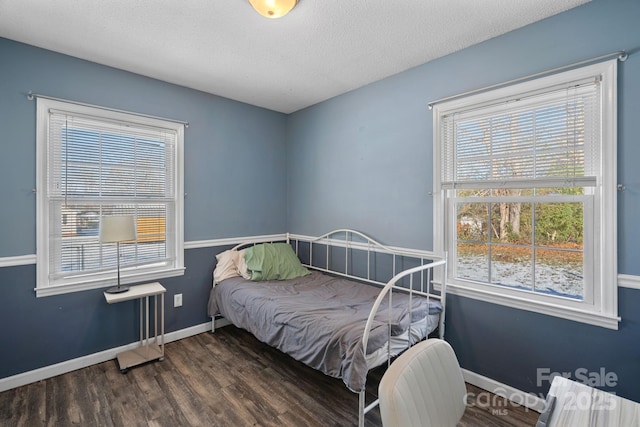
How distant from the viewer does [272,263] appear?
10.4 ft

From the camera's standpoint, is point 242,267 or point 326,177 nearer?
point 242,267

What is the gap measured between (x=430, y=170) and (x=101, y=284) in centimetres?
288

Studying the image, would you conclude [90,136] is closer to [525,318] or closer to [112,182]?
[112,182]

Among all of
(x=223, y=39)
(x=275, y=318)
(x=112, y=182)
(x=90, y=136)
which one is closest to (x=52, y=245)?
(x=112, y=182)

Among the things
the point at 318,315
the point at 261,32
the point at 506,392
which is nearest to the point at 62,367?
the point at 318,315

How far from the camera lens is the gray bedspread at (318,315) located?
1.80 meters

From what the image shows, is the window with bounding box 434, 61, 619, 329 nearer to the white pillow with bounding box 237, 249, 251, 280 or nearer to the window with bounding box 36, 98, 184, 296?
the white pillow with bounding box 237, 249, 251, 280

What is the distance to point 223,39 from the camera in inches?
85.3

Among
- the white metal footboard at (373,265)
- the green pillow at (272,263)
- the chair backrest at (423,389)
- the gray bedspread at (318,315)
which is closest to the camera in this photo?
the chair backrest at (423,389)

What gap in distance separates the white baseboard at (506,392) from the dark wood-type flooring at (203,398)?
0.14 ft

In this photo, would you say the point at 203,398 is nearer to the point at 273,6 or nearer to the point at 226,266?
the point at 226,266

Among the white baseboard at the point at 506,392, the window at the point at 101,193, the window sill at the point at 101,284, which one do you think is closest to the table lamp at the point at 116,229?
the window at the point at 101,193

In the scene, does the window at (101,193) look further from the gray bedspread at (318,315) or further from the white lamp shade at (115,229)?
the gray bedspread at (318,315)

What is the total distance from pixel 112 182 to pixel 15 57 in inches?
40.8
